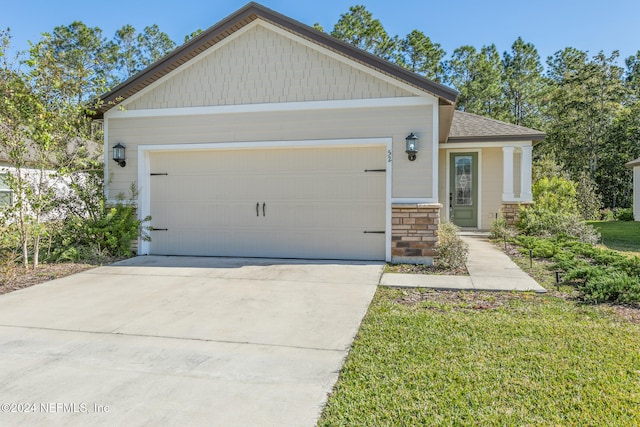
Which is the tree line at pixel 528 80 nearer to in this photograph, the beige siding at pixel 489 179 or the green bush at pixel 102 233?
the green bush at pixel 102 233

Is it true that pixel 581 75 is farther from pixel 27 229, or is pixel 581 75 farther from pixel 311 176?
pixel 27 229

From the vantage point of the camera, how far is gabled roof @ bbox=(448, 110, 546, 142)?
1150cm

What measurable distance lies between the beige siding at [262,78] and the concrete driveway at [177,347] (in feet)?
→ 11.1

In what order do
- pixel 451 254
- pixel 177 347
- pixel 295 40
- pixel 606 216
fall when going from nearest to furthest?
pixel 177 347 < pixel 451 254 < pixel 295 40 < pixel 606 216

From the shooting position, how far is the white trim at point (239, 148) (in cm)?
739

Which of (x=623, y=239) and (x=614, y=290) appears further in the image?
(x=623, y=239)

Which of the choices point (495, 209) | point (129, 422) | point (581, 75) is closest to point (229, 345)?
point (129, 422)

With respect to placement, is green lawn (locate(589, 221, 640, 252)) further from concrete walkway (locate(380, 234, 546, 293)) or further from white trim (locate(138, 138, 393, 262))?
white trim (locate(138, 138, 393, 262))

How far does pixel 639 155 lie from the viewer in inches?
811

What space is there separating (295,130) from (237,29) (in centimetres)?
218

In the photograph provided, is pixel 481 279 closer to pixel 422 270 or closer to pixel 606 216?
pixel 422 270

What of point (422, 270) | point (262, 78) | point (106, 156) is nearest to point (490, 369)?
point (422, 270)

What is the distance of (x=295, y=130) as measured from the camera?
7.71m

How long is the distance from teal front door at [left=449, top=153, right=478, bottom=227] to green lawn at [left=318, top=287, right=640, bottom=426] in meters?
8.02
